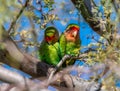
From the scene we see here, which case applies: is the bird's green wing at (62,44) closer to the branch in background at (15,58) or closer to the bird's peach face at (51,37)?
the bird's peach face at (51,37)

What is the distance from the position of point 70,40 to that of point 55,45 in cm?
9

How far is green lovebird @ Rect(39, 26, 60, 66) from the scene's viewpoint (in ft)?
4.30

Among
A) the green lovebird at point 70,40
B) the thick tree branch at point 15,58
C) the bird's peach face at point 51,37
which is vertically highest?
the thick tree branch at point 15,58

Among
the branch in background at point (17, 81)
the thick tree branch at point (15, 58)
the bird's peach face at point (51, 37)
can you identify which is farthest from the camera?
the bird's peach face at point (51, 37)

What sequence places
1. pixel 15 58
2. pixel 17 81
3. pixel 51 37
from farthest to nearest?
pixel 51 37 → pixel 15 58 → pixel 17 81

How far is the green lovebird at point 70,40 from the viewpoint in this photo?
1.35m

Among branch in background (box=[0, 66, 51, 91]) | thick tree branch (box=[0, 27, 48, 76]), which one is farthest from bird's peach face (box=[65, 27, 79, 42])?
branch in background (box=[0, 66, 51, 91])

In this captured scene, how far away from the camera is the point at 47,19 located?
1.23 m

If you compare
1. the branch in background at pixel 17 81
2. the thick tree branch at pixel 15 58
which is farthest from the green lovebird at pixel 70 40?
the branch in background at pixel 17 81

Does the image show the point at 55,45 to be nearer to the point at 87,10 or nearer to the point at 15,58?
the point at 87,10

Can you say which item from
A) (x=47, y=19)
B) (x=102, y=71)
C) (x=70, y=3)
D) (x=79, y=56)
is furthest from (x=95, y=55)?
(x=70, y=3)

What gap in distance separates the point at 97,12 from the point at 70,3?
19cm

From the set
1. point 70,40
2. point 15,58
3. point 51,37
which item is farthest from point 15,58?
point 70,40

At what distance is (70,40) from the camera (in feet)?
4.63
